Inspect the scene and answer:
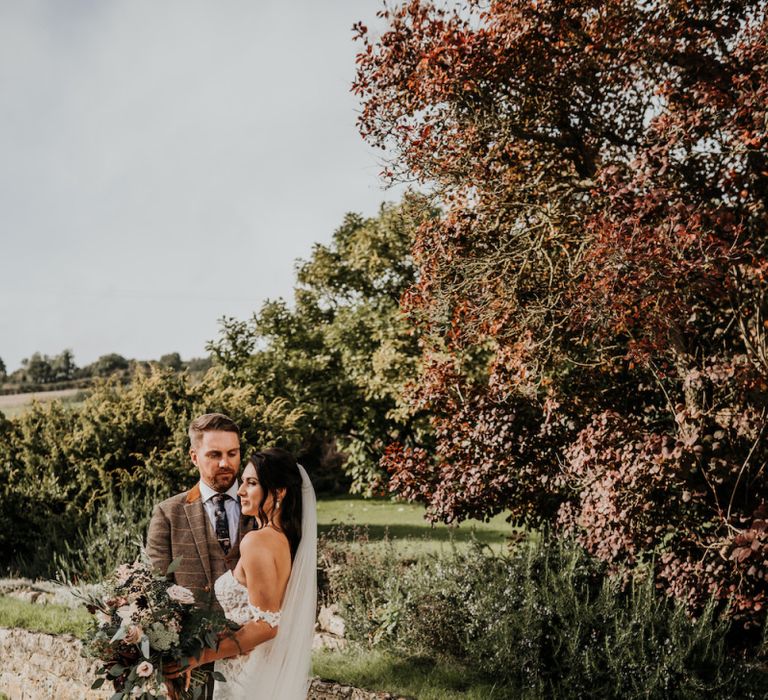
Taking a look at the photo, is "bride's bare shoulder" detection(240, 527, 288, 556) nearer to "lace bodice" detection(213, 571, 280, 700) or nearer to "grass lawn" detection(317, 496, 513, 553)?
"lace bodice" detection(213, 571, 280, 700)

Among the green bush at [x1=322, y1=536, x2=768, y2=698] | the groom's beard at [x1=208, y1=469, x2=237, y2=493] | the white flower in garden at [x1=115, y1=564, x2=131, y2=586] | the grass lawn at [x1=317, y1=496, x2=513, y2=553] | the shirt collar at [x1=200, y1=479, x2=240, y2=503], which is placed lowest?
the grass lawn at [x1=317, y1=496, x2=513, y2=553]

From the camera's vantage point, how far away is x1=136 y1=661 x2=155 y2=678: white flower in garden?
3094 mm

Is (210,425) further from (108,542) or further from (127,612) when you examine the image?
(108,542)

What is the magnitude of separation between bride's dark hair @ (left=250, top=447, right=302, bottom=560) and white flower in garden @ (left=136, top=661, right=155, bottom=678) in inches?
31.6

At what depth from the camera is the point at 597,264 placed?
580cm

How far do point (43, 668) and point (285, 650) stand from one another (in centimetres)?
387

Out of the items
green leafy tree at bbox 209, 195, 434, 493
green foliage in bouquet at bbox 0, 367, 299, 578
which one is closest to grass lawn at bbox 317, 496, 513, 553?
green leafy tree at bbox 209, 195, 434, 493

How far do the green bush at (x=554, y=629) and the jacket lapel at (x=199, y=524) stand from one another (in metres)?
2.55

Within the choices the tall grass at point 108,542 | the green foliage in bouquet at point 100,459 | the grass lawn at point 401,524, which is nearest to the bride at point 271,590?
the tall grass at point 108,542

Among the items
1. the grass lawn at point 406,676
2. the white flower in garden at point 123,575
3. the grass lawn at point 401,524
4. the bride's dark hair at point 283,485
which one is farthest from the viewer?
the grass lawn at point 401,524

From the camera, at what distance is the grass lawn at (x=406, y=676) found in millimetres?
5082

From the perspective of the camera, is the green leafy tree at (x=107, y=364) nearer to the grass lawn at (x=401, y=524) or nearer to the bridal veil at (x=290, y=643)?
the grass lawn at (x=401, y=524)

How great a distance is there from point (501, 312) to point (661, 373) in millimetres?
1540

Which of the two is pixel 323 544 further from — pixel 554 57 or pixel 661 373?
pixel 554 57
